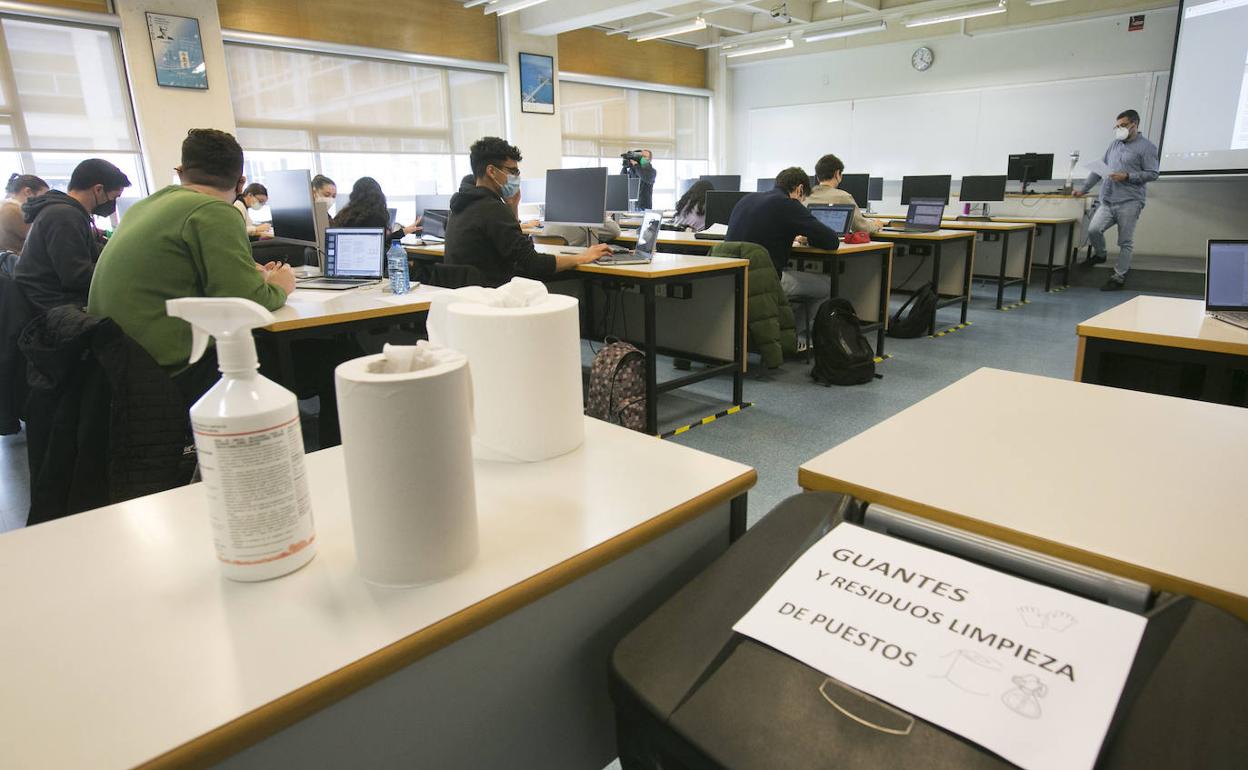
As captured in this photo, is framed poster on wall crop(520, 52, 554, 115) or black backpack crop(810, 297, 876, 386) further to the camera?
framed poster on wall crop(520, 52, 554, 115)

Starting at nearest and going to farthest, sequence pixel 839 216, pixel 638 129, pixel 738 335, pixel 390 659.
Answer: pixel 390 659
pixel 738 335
pixel 839 216
pixel 638 129

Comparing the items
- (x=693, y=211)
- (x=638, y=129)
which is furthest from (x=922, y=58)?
(x=693, y=211)

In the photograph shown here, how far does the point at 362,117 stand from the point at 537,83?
6.95 feet

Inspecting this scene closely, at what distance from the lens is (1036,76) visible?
7.76 meters

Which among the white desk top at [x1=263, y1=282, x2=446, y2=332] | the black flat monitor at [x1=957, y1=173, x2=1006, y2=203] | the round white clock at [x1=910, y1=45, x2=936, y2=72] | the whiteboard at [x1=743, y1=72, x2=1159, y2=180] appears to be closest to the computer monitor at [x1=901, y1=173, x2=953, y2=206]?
the black flat monitor at [x1=957, y1=173, x2=1006, y2=203]

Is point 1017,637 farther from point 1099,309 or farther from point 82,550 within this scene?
point 1099,309

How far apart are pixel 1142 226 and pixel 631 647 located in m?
8.63

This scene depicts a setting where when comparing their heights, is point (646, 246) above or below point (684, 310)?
above

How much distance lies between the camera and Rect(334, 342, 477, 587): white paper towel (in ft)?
1.92

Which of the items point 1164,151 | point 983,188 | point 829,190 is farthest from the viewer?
point 983,188

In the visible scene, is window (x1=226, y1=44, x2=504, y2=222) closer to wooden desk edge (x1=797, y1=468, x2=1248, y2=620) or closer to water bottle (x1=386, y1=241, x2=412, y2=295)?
water bottle (x1=386, y1=241, x2=412, y2=295)

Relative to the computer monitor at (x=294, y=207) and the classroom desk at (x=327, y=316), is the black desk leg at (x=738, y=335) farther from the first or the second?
the computer monitor at (x=294, y=207)

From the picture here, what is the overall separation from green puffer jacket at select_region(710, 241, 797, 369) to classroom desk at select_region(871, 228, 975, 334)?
1.49 meters

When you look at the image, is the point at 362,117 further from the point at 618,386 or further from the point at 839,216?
the point at 618,386
